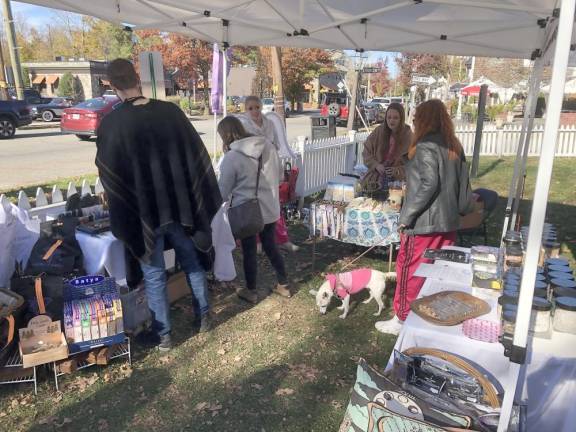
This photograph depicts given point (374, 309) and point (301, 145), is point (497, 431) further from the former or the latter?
point (301, 145)

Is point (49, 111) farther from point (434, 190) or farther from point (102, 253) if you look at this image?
point (434, 190)

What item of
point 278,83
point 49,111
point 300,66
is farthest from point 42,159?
point 300,66

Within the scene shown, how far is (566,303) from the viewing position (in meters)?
1.90

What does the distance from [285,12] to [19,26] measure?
57908mm

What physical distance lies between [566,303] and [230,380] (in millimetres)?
2180

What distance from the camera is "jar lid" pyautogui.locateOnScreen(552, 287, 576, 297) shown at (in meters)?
1.95

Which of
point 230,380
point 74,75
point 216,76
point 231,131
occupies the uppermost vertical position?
point 74,75

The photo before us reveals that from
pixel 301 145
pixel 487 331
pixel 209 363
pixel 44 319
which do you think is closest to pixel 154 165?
pixel 44 319

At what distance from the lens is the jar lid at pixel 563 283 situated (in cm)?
205

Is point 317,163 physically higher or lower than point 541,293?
lower

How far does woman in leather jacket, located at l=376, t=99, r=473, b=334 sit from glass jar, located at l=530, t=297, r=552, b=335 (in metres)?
1.32

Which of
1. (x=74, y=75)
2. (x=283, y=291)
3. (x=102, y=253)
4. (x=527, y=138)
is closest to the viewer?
(x=102, y=253)

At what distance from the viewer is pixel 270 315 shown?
4109 mm

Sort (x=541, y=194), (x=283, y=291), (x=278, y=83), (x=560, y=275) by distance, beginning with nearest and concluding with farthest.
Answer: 1. (x=541, y=194)
2. (x=560, y=275)
3. (x=283, y=291)
4. (x=278, y=83)
